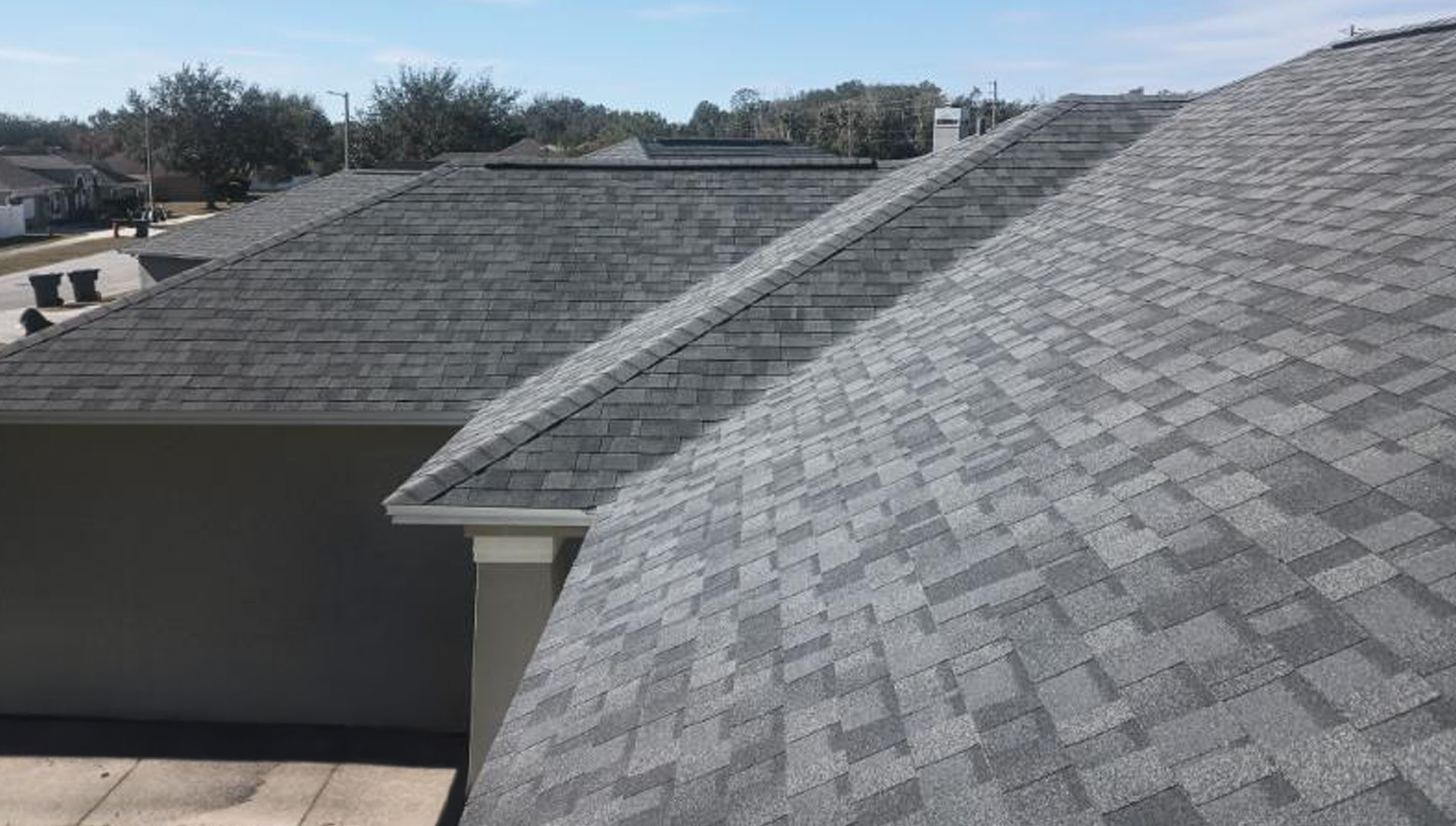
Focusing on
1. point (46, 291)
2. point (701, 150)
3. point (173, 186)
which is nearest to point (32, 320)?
point (46, 291)

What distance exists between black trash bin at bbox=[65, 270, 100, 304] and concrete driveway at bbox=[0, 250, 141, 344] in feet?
1.15

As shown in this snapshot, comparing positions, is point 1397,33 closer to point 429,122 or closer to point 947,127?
point 947,127

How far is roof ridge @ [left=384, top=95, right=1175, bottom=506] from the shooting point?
8.68 meters

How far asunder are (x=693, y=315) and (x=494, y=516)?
10.7 ft

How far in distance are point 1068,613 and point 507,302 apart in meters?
9.47

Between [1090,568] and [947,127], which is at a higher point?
[947,127]

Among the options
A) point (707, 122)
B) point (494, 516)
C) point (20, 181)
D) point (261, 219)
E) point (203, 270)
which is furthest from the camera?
point (707, 122)

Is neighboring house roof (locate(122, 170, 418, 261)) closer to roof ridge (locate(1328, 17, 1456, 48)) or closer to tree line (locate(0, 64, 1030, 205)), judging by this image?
roof ridge (locate(1328, 17, 1456, 48))

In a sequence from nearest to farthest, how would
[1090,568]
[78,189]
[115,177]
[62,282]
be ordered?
[1090,568], [62,282], [78,189], [115,177]

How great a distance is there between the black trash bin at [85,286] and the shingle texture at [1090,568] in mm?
34953

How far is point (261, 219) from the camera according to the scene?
25141 millimetres

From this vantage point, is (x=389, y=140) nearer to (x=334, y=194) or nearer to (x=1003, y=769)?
(x=334, y=194)

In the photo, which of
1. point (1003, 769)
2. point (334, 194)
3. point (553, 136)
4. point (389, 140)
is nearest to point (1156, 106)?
point (1003, 769)

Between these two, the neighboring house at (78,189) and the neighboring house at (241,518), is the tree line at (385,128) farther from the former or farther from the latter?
the neighboring house at (241,518)
